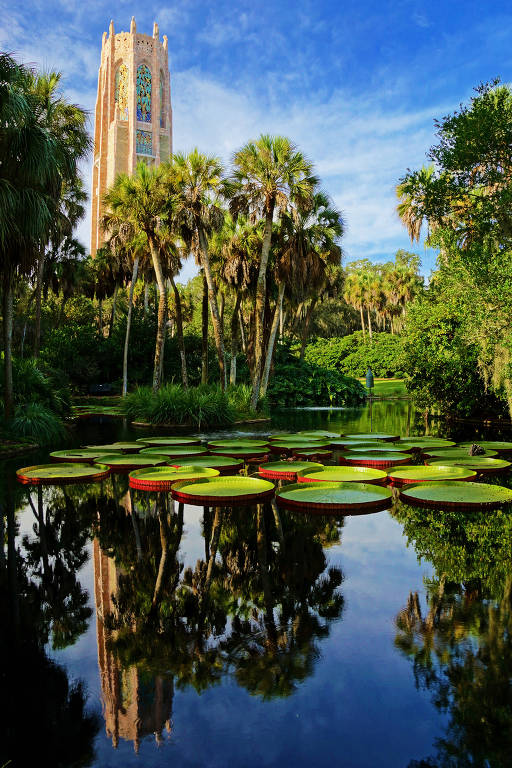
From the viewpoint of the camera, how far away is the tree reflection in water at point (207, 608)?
310cm

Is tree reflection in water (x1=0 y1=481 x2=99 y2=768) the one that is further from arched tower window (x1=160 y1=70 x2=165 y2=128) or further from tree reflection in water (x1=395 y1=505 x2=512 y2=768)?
arched tower window (x1=160 y1=70 x2=165 y2=128)

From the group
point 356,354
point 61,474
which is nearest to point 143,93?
point 356,354

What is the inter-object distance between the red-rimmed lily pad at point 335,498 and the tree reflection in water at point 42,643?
268 cm

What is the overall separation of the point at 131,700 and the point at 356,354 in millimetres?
47033

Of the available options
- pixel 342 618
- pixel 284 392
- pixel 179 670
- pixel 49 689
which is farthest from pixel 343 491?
pixel 284 392

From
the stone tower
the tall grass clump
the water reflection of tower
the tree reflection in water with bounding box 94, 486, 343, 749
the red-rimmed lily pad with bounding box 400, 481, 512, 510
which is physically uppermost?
the stone tower

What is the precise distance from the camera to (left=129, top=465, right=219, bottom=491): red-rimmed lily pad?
327 inches

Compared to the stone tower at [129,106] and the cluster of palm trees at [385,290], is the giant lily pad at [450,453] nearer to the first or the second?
the cluster of palm trees at [385,290]

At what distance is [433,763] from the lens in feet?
8.04

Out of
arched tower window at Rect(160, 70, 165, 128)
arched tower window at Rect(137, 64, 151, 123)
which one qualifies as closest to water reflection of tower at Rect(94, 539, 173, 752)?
arched tower window at Rect(137, 64, 151, 123)

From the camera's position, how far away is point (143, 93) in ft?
325

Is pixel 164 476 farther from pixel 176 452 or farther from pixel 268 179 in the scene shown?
pixel 268 179

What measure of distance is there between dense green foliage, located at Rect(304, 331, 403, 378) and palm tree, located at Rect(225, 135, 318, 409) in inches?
1033

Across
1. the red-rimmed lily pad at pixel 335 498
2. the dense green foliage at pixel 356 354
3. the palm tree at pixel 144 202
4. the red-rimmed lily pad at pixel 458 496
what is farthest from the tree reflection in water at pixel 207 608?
the dense green foliage at pixel 356 354
